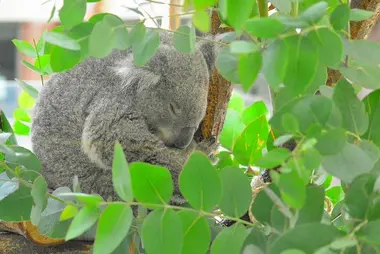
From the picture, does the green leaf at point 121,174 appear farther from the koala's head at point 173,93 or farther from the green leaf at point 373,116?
the koala's head at point 173,93

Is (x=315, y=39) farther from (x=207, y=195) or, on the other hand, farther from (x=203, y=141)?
(x=203, y=141)

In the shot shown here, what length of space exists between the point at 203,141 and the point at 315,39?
1.05m

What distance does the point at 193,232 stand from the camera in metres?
0.62

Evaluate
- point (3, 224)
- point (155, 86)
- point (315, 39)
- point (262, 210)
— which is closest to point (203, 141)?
point (155, 86)

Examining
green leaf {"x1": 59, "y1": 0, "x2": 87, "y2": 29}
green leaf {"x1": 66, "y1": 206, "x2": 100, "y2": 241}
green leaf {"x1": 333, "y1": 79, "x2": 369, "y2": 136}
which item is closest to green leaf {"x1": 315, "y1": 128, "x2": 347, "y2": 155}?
green leaf {"x1": 333, "y1": 79, "x2": 369, "y2": 136}

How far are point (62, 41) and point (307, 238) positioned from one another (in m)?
0.33

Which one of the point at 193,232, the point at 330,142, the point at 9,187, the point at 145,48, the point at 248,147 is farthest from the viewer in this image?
the point at 248,147

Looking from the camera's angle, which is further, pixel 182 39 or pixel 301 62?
pixel 182 39

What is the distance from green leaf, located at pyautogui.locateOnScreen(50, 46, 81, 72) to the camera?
0.73 meters

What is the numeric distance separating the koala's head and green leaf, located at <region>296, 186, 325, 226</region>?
882 millimetres

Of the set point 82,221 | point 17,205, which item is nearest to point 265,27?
point 82,221

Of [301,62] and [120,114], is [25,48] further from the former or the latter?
[301,62]

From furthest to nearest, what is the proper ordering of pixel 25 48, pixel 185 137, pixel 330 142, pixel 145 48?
pixel 185 137 → pixel 25 48 → pixel 145 48 → pixel 330 142

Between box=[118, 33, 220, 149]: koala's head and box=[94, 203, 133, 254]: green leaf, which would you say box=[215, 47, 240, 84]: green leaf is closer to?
box=[94, 203, 133, 254]: green leaf
